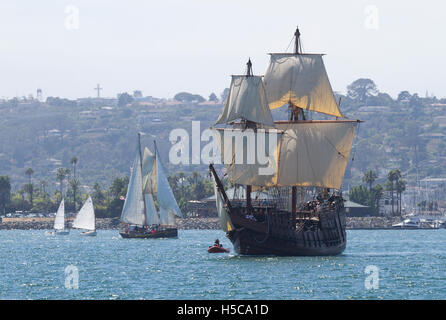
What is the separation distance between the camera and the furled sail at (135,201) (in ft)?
433

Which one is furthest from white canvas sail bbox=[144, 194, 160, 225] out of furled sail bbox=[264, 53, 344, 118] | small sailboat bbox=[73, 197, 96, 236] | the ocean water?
furled sail bbox=[264, 53, 344, 118]

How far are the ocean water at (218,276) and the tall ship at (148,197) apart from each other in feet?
113

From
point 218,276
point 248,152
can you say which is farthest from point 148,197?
point 218,276

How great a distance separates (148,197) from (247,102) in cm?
4929

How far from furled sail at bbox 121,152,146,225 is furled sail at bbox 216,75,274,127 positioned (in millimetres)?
47467

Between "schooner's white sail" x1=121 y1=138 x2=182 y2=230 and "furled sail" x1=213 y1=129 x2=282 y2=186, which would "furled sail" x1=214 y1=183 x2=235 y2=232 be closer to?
"furled sail" x1=213 y1=129 x2=282 y2=186

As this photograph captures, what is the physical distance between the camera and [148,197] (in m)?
132

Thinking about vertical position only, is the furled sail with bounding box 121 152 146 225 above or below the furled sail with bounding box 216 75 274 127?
below

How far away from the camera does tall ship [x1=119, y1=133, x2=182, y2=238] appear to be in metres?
132

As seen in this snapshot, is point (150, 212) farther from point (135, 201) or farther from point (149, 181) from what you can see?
point (149, 181)
